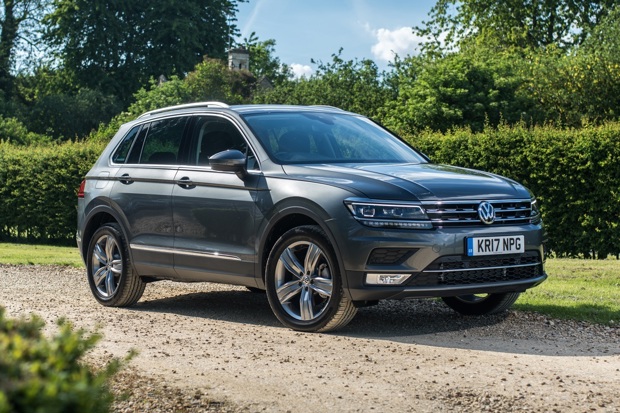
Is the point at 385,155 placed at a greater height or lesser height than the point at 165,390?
greater

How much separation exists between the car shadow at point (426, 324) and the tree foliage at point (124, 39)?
53895mm

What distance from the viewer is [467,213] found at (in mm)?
8039

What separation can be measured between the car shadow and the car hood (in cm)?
115

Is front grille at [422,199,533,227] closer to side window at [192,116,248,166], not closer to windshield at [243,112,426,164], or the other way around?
windshield at [243,112,426,164]

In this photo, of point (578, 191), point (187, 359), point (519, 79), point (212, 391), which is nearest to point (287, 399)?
point (212, 391)

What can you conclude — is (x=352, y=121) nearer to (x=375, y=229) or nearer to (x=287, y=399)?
(x=375, y=229)

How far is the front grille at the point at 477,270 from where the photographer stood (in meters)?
7.90

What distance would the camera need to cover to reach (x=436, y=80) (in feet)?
107

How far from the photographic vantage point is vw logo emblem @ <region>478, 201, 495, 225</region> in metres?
8.09

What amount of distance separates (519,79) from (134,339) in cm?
2769

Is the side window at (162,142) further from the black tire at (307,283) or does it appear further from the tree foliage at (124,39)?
the tree foliage at (124,39)

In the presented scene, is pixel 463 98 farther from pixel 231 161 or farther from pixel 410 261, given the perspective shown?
pixel 410 261

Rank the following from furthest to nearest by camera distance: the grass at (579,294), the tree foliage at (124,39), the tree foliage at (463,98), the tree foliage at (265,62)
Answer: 1. the tree foliage at (265,62)
2. the tree foliage at (124,39)
3. the tree foliage at (463,98)
4. the grass at (579,294)

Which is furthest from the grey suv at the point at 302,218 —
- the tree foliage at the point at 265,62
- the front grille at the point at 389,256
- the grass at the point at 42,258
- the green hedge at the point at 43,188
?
the tree foliage at the point at 265,62
